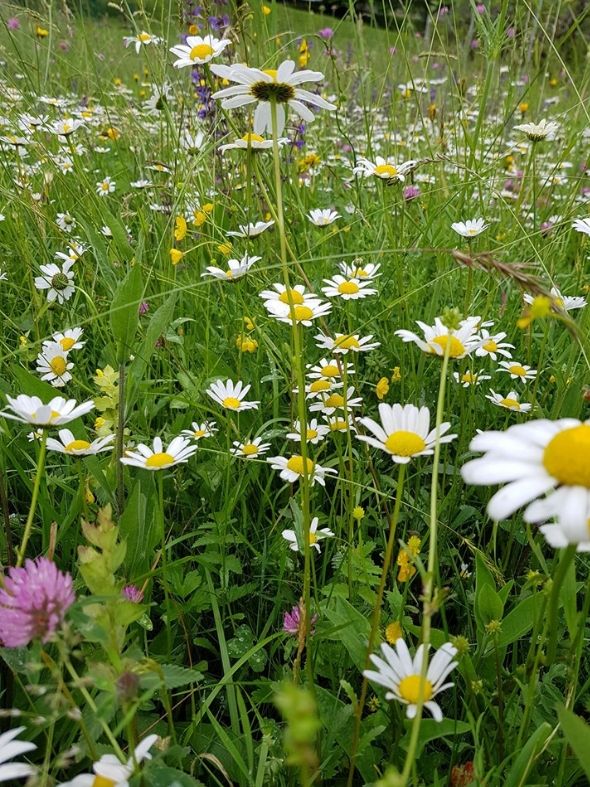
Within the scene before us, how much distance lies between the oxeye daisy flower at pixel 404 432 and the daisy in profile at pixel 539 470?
7.7 inches

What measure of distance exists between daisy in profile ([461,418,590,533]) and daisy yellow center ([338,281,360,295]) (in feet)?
2.61


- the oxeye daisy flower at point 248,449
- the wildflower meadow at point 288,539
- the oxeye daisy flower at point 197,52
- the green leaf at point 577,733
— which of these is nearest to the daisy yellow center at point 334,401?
the wildflower meadow at point 288,539

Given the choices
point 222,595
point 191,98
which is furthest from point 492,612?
point 191,98

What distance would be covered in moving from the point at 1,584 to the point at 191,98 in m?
1.93

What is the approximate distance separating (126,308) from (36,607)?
425 millimetres

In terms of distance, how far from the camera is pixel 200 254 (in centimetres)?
173

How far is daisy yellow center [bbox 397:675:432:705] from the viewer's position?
595 mm

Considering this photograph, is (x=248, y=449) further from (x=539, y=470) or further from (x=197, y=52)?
(x=197, y=52)

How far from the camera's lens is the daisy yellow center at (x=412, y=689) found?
60 centimetres

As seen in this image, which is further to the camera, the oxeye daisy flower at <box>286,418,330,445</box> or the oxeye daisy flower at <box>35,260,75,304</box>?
the oxeye daisy flower at <box>35,260,75,304</box>

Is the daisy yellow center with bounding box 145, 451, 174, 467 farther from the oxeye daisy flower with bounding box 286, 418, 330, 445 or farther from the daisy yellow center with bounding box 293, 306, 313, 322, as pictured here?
the daisy yellow center with bounding box 293, 306, 313, 322

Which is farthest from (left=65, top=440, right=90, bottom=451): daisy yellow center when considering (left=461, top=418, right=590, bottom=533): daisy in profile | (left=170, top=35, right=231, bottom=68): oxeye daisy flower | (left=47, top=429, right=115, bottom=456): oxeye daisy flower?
(left=170, top=35, right=231, bottom=68): oxeye daisy flower

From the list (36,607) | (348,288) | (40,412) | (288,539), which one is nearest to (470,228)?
(348,288)

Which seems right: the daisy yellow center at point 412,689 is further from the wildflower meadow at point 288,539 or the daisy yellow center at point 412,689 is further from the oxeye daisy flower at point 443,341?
the oxeye daisy flower at point 443,341
